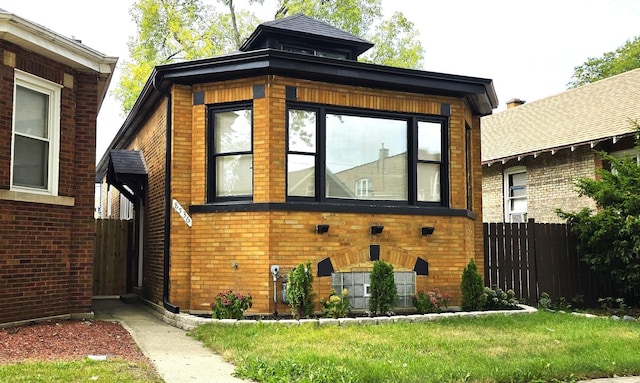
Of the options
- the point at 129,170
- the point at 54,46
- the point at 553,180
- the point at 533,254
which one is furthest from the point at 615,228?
the point at 54,46

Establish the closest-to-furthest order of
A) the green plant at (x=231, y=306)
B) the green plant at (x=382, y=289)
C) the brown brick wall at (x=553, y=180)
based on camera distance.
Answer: the green plant at (x=231, y=306)
the green plant at (x=382, y=289)
the brown brick wall at (x=553, y=180)

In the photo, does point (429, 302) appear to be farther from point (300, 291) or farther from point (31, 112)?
point (31, 112)

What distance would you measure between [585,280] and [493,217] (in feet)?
25.2

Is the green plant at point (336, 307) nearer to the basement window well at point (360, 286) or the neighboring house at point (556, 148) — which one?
the basement window well at point (360, 286)

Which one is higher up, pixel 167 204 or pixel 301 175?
pixel 301 175

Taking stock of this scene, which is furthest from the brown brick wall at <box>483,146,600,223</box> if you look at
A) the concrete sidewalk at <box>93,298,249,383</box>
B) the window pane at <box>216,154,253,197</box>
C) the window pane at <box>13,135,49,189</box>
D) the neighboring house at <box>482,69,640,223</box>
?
the window pane at <box>13,135,49,189</box>

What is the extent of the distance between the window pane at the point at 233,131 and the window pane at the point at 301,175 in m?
0.78

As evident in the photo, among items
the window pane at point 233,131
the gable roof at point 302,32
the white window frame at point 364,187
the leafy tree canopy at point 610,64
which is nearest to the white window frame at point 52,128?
the window pane at point 233,131

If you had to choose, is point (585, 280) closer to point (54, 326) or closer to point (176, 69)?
point (176, 69)

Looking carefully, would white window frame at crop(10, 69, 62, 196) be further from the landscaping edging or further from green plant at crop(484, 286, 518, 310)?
green plant at crop(484, 286, 518, 310)

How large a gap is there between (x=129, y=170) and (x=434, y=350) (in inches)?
327

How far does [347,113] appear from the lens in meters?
10.6

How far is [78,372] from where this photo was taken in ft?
19.0

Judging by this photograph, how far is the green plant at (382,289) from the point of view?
983 centimetres
